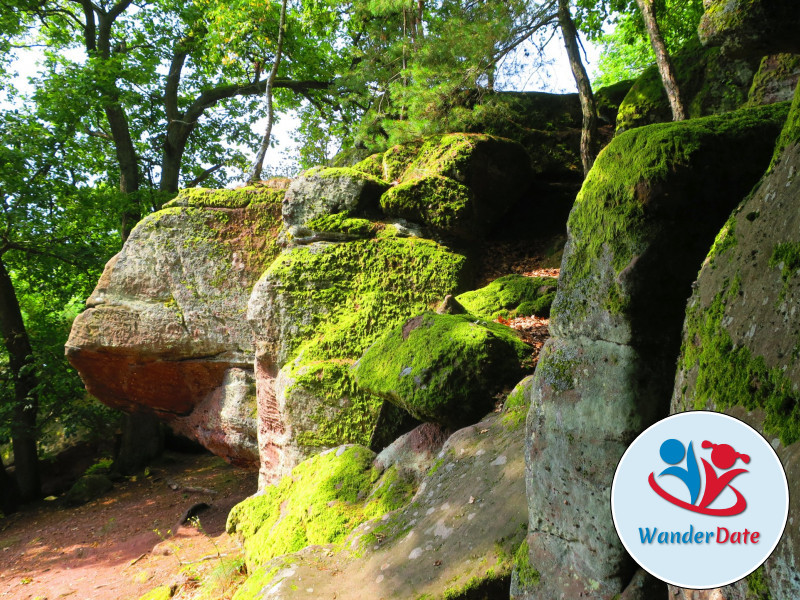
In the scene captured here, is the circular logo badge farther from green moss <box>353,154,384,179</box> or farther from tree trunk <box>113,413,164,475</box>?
tree trunk <box>113,413,164,475</box>

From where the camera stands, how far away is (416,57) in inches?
363

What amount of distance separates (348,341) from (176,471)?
873 cm

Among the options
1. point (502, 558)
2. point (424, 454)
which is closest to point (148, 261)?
point (424, 454)

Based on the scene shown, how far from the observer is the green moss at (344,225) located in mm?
8234

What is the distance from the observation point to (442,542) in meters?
3.73

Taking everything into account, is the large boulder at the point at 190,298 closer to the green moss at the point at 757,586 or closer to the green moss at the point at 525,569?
the green moss at the point at 525,569

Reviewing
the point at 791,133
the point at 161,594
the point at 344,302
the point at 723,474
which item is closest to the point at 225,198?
the point at 344,302

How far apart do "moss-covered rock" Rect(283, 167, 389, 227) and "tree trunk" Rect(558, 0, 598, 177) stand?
318 centimetres

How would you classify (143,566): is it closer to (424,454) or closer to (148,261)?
(148,261)

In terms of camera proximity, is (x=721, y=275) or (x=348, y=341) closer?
(x=721, y=275)

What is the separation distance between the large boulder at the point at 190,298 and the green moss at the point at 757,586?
8362 millimetres

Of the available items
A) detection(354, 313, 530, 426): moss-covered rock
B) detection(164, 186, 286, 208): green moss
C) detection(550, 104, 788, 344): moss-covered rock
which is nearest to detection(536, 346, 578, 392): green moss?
detection(550, 104, 788, 344): moss-covered rock

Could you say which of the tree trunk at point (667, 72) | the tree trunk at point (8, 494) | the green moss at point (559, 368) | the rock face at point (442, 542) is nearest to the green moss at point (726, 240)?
the green moss at point (559, 368)

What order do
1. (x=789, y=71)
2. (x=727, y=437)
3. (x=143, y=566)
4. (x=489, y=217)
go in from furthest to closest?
(x=489, y=217), (x=143, y=566), (x=789, y=71), (x=727, y=437)
